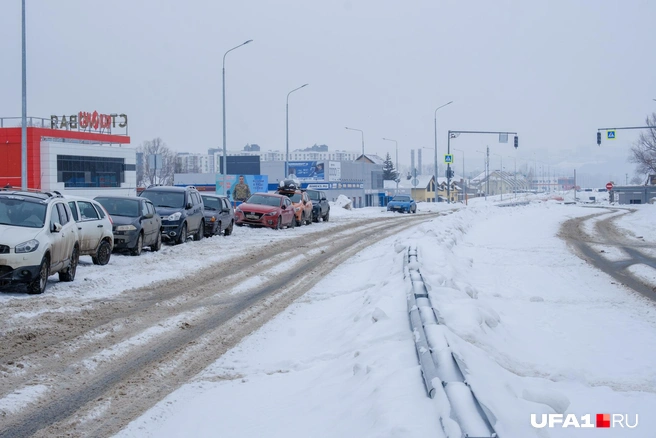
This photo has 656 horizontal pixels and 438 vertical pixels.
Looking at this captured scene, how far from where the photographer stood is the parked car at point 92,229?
49.3ft

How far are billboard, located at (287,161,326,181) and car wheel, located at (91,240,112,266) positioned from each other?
79336mm

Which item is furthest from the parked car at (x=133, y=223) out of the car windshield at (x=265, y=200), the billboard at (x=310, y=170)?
the billboard at (x=310, y=170)

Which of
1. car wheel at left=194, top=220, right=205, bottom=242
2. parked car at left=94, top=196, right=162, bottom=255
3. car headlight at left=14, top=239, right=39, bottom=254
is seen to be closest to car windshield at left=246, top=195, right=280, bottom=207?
car wheel at left=194, top=220, right=205, bottom=242

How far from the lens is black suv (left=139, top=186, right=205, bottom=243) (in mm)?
21703

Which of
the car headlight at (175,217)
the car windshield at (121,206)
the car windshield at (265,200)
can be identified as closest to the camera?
the car windshield at (121,206)

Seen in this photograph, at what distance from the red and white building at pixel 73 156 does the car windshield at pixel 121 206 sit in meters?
37.9

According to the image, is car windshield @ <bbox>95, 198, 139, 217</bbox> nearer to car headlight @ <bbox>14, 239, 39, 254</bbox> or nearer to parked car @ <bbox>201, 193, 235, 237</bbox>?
parked car @ <bbox>201, 193, 235, 237</bbox>

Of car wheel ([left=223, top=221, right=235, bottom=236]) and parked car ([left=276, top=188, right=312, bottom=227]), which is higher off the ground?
parked car ([left=276, top=188, right=312, bottom=227])

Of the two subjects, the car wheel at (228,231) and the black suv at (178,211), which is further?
the car wheel at (228,231)

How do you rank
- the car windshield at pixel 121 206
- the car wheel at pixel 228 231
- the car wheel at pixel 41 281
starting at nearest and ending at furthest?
1. the car wheel at pixel 41 281
2. the car windshield at pixel 121 206
3. the car wheel at pixel 228 231

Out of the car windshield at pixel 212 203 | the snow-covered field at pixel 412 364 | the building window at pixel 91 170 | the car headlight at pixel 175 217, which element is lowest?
the snow-covered field at pixel 412 364

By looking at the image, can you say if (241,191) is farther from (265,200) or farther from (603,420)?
(603,420)

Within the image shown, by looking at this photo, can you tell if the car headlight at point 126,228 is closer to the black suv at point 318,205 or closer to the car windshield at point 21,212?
the car windshield at point 21,212

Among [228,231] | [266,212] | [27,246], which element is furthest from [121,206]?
[266,212]
